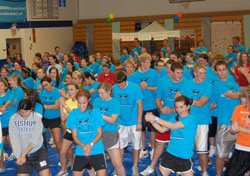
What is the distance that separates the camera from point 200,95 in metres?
5.49

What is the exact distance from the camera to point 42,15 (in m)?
18.7

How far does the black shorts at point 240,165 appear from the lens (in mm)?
4719

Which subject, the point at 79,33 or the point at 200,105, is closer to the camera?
the point at 200,105

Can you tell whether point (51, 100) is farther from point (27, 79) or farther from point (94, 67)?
point (94, 67)

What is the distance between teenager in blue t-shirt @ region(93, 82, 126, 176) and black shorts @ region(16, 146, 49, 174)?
3.11 ft

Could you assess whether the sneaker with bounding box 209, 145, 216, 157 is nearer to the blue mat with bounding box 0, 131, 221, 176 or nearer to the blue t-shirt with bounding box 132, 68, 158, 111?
the blue mat with bounding box 0, 131, 221, 176

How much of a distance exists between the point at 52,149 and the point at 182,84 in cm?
368

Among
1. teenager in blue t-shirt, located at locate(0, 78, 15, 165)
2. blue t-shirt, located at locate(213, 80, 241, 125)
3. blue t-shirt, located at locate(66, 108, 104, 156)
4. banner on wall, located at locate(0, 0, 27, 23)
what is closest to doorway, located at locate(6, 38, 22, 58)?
banner on wall, located at locate(0, 0, 27, 23)

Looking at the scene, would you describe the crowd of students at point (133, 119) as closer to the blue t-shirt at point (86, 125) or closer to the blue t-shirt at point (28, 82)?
the blue t-shirt at point (86, 125)

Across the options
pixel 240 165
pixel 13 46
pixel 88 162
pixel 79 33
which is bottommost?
pixel 240 165

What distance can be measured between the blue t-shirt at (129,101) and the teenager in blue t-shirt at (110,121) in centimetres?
56

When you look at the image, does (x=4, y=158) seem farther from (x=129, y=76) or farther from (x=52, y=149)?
(x=129, y=76)

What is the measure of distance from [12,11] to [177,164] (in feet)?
45.9

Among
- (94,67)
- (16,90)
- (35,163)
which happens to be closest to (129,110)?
(35,163)
